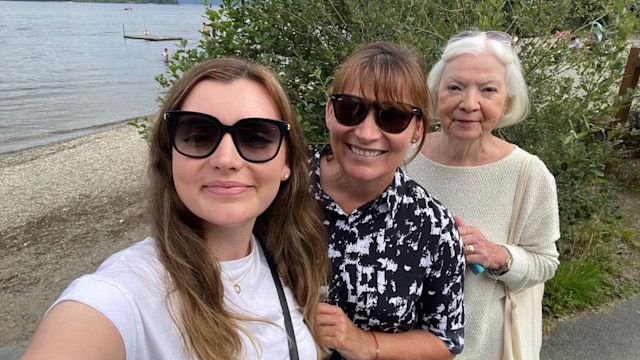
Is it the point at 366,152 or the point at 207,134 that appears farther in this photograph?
the point at 366,152

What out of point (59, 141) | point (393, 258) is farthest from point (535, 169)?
point (59, 141)

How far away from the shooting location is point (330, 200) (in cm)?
180

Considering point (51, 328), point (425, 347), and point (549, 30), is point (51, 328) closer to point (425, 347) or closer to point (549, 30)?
point (425, 347)

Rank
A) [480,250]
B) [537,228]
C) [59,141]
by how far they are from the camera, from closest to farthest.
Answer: [480,250]
[537,228]
[59,141]

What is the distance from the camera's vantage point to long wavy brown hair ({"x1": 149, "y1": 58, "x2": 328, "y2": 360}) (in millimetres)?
1264

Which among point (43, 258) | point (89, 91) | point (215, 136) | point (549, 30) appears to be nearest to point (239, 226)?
point (215, 136)

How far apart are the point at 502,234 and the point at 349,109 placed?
99 centimetres

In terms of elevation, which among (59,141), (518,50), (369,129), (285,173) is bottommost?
(59,141)

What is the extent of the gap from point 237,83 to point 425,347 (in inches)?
46.8

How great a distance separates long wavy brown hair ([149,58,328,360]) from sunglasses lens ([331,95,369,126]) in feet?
0.63

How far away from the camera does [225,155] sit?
1.28 m

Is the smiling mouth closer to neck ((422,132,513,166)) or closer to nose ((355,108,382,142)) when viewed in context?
nose ((355,108,382,142))

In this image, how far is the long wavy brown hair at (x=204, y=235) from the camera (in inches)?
49.8

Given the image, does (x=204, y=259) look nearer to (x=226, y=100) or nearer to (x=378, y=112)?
(x=226, y=100)
